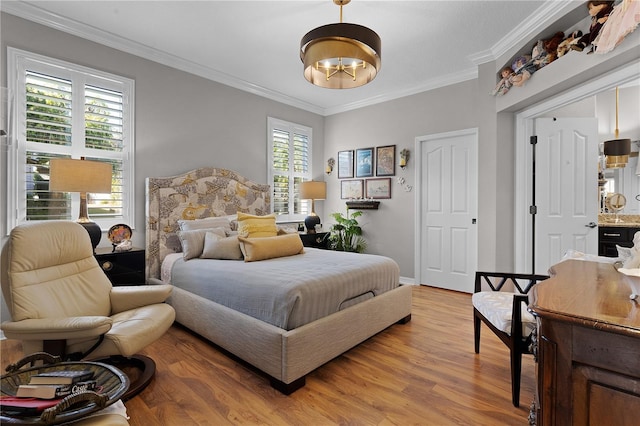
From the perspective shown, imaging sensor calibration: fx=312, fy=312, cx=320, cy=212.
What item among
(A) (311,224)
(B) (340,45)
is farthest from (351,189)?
(B) (340,45)

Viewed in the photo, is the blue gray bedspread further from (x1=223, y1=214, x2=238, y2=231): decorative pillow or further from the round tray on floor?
the round tray on floor

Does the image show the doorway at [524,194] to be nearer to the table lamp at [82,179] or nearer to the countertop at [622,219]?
the countertop at [622,219]

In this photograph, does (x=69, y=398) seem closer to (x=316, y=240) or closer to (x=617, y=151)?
(x=316, y=240)

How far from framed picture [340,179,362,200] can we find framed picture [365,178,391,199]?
15 cm

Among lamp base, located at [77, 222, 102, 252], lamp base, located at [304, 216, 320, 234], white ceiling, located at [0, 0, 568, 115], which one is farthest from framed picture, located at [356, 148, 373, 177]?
lamp base, located at [77, 222, 102, 252]

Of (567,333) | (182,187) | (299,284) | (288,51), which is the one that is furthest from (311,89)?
(567,333)

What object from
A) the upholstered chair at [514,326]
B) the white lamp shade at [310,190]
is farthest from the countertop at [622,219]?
the white lamp shade at [310,190]

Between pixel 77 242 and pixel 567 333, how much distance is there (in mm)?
2730

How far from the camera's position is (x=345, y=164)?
5.31 m

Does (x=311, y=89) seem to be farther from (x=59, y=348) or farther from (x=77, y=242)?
(x=59, y=348)

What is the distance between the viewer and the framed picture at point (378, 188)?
481cm

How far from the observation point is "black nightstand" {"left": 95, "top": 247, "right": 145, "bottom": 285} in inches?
111

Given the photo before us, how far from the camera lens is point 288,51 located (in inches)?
137

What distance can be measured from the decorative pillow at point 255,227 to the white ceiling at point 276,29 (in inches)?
73.9
